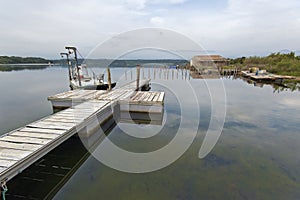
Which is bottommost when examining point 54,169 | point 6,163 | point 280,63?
point 54,169

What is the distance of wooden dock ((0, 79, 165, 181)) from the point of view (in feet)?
9.87

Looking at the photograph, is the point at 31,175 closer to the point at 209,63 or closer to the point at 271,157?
the point at 271,157

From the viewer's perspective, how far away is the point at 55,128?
4.36 metres

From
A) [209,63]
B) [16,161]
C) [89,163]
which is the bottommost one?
[89,163]

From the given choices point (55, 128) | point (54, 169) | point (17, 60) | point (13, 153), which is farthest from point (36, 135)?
point (17, 60)

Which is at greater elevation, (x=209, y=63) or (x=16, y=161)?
(x=209, y=63)

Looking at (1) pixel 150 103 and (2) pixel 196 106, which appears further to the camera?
(2) pixel 196 106

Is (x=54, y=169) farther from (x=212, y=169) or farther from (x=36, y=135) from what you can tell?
(x=212, y=169)

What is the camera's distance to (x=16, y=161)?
2.89 metres

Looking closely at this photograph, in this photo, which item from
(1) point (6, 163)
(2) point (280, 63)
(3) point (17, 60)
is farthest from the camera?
(3) point (17, 60)

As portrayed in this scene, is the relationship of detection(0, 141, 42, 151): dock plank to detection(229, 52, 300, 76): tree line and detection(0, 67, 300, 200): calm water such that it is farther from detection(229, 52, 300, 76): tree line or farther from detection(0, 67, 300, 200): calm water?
detection(229, 52, 300, 76): tree line

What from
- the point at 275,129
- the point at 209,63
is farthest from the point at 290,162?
the point at 209,63

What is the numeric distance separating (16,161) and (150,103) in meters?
5.34

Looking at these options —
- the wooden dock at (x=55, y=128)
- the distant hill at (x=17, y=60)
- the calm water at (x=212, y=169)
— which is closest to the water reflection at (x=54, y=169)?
the calm water at (x=212, y=169)
